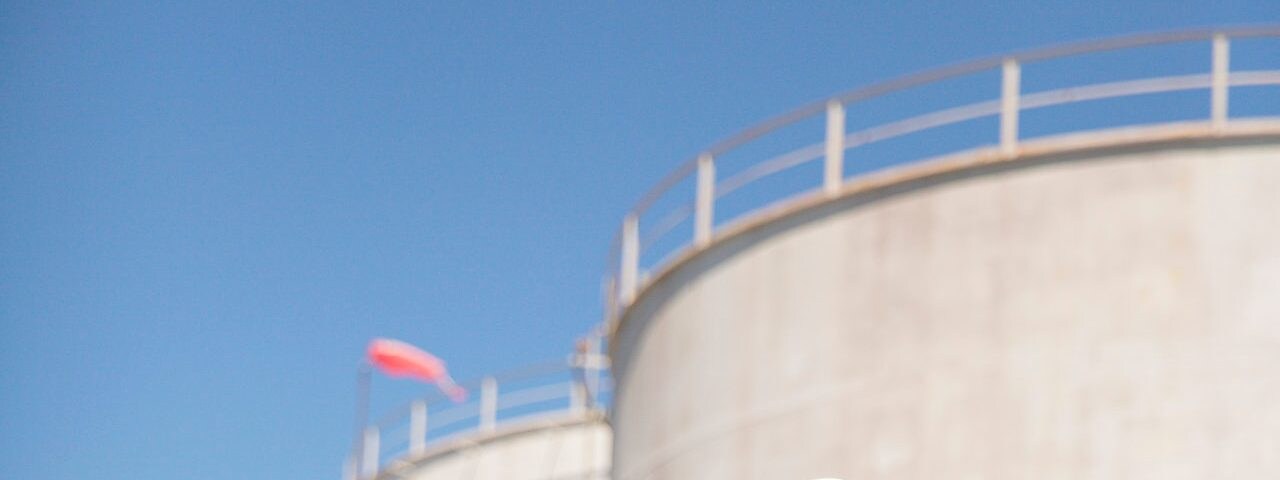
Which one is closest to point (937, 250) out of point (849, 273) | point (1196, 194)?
point (849, 273)

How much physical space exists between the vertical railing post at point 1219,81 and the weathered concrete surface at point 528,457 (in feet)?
30.7

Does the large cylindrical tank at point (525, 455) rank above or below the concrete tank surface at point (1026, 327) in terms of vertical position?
above

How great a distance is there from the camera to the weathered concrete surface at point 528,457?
22328 mm

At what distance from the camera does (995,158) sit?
45.5 ft

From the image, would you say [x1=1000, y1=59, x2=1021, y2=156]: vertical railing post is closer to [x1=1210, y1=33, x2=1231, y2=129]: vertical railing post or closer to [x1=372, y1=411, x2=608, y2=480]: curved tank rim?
[x1=1210, y1=33, x2=1231, y2=129]: vertical railing post

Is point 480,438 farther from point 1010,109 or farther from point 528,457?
point 1010,109

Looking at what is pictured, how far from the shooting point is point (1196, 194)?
13141mm

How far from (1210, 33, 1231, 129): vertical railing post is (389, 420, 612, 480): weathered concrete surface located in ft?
30.7

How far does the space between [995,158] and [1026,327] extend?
119 cm

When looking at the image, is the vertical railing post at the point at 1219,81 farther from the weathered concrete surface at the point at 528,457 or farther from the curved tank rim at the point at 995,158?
the weathered concrete surface at the point at 528,457

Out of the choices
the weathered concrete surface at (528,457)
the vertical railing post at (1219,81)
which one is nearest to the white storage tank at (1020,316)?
the vertical railing post at (1219,81)

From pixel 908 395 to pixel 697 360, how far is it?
7.55 ft

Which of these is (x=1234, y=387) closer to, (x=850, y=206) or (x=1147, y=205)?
(x=1147, y=205)

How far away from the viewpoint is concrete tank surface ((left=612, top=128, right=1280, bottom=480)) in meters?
12.7
